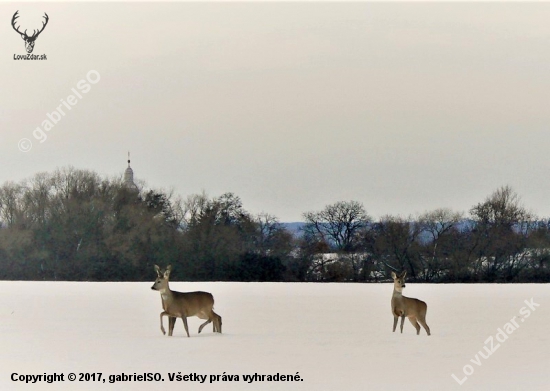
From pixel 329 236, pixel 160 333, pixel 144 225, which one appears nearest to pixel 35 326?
pixel 160 333

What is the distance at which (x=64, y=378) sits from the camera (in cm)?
1066

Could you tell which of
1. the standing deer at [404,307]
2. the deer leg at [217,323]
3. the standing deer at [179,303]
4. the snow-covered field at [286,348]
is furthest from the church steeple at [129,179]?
the standing deer at [404,307]

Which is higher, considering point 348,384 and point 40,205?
point 40,205

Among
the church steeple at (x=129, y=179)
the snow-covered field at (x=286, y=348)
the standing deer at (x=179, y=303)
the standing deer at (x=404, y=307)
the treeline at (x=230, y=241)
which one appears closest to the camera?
the snow-covered field at (x=286, y=348)

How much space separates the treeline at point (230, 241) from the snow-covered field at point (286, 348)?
24.8m

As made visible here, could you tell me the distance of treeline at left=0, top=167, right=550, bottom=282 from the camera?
43.9 metres

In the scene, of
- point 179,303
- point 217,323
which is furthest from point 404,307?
point 179,303

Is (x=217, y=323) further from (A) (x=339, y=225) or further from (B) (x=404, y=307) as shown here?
(A) (x=339, y=225)

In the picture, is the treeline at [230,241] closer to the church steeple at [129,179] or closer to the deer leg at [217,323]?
the church steeple at [129,179]

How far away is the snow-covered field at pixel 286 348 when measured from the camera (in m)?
10.5

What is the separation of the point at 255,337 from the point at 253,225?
113ft

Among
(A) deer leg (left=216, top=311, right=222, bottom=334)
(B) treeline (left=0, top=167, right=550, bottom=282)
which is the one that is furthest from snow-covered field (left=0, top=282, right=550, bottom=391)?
(B) treeline (left=0, top=167, right=550, bottom=282)

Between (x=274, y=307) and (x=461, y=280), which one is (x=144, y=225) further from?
(x=274, y=307)

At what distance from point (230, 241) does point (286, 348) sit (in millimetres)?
33127
